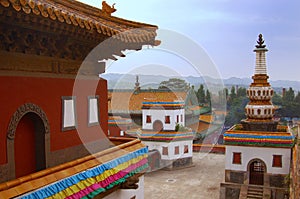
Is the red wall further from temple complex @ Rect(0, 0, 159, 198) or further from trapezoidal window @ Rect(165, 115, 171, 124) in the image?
trapezoidal window @ Rect(165, 115, 171, 124)

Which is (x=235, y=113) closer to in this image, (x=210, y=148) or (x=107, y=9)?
(x=210, y=148)

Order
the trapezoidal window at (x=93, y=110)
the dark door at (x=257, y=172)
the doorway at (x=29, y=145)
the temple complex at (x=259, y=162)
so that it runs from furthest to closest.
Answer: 1. the dark door at (x=257, y=172)
2. the temple complex at (x=259, y=162)
3. the trapezoidal window at (x=93, y=110)
4. the doorway at (x=29, y=145)

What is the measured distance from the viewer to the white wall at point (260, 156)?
609 inches

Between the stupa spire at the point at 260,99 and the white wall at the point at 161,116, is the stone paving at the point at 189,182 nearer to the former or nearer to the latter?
the white wall at the point at 161,116

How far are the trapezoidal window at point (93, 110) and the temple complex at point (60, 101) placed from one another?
0.02 meters

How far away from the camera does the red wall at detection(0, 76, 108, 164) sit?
4.64 m

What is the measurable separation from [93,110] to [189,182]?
13373 millimetres

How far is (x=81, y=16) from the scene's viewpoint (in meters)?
5.14

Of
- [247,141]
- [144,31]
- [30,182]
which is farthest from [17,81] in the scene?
[247,141]

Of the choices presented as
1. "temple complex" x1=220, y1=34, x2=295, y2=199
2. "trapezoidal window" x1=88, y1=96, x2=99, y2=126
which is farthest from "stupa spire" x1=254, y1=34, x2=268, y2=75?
"trapezoidal window" x1=88, y1=96, x2=99, y2=126

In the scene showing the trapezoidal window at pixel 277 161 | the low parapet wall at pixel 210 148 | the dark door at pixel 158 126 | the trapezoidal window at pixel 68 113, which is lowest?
the low parapet wall at pixel 210 148

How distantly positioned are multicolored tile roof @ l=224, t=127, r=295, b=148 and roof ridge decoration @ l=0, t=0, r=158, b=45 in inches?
421

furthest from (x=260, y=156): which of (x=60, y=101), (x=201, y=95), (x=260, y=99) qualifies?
(x=201, y=95)

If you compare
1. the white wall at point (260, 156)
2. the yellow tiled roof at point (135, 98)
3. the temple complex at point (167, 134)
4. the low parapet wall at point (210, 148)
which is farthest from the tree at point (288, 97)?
the white wall at point (260, 156)
